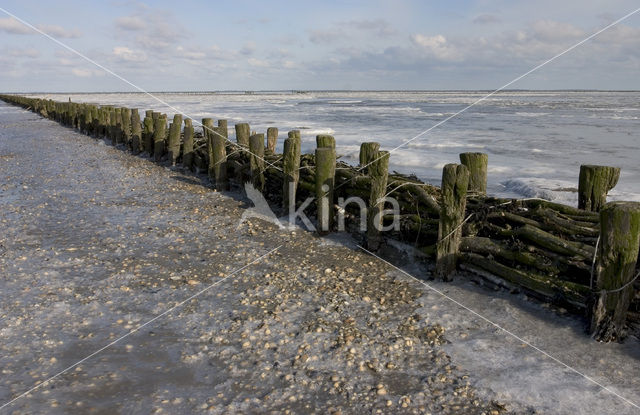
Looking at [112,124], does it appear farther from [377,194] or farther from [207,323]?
[207,323]

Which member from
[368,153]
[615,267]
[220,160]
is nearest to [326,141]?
[368,153]

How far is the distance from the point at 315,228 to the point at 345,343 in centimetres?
326

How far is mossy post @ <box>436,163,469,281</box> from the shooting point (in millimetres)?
5012

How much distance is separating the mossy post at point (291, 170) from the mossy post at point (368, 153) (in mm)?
1151

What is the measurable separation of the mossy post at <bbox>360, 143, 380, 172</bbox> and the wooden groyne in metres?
0.02

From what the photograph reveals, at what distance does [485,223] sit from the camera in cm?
532

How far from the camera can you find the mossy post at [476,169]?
18.3ft

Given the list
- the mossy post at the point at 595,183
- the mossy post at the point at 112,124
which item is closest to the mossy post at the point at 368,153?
the mossy post at the point at 595,183

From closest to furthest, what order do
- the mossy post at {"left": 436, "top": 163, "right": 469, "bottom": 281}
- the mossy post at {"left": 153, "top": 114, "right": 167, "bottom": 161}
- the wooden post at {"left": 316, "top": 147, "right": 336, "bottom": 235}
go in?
the mossy post at {"left": 436, "top": 163, "right": 469, "bottom": 281}, the wooden post at {"left": 316, "top": 147, "right": 336, "bottom": 235}, the mossy post at {"left": 153, "top": 114, "right": 167, "bottom": 161}

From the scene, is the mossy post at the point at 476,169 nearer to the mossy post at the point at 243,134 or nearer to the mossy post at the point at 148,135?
the mossy post at the point at 243,134

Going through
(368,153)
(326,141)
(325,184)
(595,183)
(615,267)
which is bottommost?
(615,267)

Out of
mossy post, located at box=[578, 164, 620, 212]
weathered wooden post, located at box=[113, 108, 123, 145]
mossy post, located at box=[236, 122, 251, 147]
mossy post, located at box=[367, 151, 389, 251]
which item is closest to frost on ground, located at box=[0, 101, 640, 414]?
mossy post, located at box=[367, 151, 389, 251]

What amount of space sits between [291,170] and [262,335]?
12.4 ft

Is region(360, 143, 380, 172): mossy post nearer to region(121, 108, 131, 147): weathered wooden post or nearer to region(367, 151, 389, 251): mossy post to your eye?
region(367, 151, 389, 251): mossy post
